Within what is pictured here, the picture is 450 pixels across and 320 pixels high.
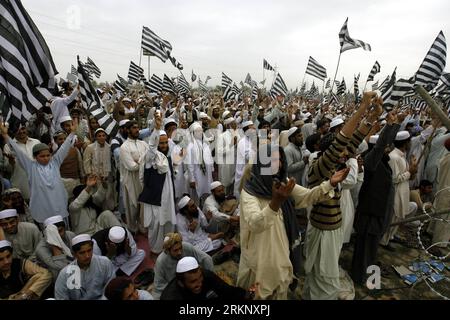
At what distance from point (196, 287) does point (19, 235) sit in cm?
253

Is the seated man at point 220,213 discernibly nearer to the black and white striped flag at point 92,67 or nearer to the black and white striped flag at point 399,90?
the black and white striped flag at point 399,90

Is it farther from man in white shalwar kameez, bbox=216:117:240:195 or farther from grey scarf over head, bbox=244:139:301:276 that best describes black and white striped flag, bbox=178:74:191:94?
grey scarf over head, bbox=244:139:301:276

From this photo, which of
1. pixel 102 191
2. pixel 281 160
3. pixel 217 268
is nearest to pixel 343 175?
pixel 281 160

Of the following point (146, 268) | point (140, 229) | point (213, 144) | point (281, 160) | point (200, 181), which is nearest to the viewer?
point (281, 160)

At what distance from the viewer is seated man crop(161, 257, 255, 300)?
2.45 metres

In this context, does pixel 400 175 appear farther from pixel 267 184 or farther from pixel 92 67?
pixel 92 67

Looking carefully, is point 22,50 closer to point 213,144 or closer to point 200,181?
point 200,181

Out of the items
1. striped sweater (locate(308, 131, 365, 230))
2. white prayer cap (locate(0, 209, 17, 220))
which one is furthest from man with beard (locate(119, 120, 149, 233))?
striped sweater (locate(308, 131, 365, 230))

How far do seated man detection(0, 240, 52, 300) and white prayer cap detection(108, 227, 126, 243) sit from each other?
0.75 metres

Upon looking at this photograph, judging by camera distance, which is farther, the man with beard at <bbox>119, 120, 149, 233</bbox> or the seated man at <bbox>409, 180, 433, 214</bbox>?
the seated man at <bbox>409, 180, 433, 214</bbox>

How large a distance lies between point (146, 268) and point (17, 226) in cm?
171

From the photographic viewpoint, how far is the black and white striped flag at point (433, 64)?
18.4 feet

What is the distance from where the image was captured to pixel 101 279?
2.99 m

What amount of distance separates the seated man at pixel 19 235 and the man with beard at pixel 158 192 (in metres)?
1.39
